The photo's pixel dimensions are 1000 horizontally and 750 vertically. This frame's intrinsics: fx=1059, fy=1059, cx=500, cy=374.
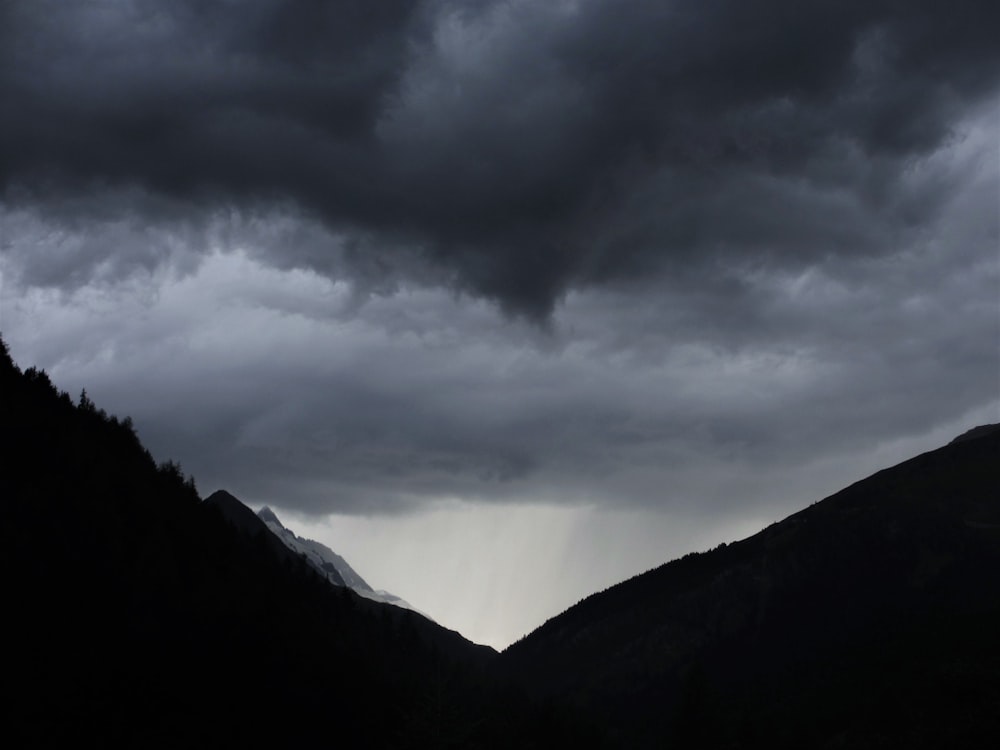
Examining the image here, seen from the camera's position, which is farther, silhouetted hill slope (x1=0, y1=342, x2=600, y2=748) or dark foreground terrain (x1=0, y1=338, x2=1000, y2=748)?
dark foreground terrain (x1=0, y1=338, x2=1000, y2=748)

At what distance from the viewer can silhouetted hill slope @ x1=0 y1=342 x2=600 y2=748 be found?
99938 mm

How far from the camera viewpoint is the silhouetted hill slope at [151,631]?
9994 cm

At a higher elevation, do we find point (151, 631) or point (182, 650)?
point (151, 631)

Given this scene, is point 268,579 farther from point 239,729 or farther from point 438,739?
point 438,739

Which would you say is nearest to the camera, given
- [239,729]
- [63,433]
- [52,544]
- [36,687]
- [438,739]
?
[438,739]

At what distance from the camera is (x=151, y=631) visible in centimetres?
11975

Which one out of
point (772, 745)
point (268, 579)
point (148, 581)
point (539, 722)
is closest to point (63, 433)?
point (148, 581)

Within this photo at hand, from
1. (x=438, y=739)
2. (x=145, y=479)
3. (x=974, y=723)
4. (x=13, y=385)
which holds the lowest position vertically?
(x=974, y=723)

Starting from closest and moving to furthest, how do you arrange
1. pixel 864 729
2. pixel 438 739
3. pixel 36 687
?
pixel 438 739 < pixel 36 687 < pixel 864 729

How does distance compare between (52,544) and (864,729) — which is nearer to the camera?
(52,544)

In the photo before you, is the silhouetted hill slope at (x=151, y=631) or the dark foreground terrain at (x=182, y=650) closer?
the silhouetted hill slope at (x=151, y=631)

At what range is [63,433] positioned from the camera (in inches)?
5945

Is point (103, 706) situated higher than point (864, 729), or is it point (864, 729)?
point (103, 706)

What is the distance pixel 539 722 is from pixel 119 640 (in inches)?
2847
